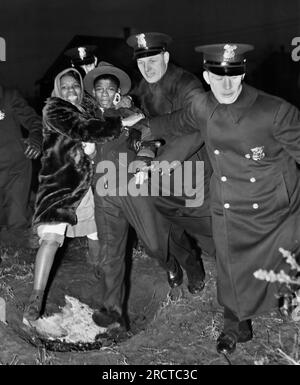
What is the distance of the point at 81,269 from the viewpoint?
5.25m

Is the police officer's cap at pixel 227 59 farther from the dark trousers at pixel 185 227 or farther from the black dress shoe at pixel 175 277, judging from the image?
the black dress shoe at pixel 175 277

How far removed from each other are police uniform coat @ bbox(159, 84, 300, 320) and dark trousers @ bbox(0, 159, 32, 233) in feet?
8.26

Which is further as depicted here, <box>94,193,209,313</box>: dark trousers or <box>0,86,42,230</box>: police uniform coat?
<box>0,86,42,230</box>: police uniform coat

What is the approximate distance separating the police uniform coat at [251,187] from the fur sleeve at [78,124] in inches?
26.3

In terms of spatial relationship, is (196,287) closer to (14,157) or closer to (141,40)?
(141,40)

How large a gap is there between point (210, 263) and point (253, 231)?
1779 mm

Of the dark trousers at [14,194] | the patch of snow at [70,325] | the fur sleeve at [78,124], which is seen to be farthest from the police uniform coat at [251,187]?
the dark trousers at [14,194]

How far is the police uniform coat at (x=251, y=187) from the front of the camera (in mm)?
3016

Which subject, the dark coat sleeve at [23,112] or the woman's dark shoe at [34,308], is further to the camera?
the dark coat sleeve at [23,112]

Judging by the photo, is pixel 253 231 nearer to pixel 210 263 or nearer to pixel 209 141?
pixel 209 141

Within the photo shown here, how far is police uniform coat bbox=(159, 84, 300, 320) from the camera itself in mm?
3016

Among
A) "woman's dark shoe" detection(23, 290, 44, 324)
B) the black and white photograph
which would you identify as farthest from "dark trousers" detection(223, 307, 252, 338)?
"woman's dark shoe" detection(23, 290, 44, 324)

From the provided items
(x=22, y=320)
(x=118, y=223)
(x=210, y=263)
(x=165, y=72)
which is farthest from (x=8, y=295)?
(x=165, y=72)

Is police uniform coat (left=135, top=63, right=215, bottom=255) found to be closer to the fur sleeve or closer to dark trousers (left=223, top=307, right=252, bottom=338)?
the fur sleeve
